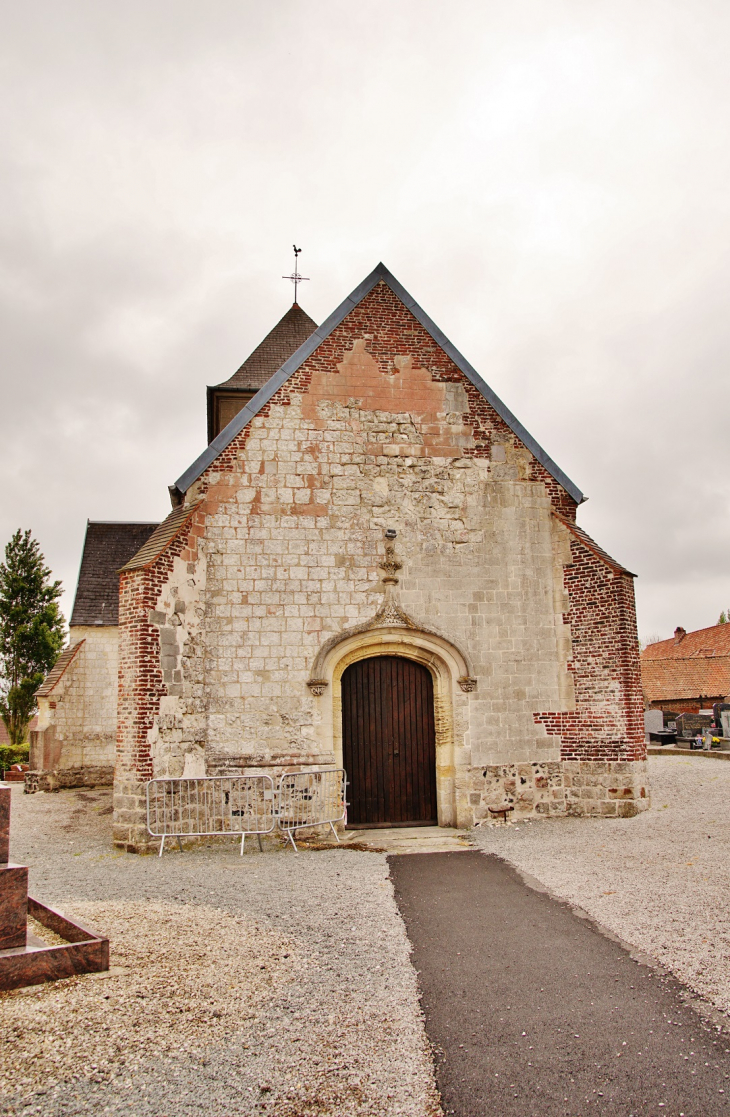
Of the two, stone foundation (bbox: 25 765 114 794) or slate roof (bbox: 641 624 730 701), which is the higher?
slate roof (bbox: 641 624 730 701)

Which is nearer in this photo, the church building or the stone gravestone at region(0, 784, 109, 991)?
the stone gravestone at region(0, 784, 109, 991)

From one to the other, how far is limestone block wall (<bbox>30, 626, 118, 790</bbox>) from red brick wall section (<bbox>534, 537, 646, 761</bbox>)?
1294cm

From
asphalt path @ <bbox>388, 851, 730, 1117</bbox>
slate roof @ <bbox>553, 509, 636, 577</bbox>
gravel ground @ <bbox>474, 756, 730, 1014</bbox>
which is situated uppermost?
slate roof @ <bbox>553, 509, 636, 577</bbox>

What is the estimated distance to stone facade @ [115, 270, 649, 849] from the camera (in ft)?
33.4

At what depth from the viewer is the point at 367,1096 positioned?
3127 millimetres

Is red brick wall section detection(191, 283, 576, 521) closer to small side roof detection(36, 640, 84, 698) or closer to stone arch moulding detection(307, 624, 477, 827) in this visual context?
stone arch moulding detection(307, 624, 477, 827)

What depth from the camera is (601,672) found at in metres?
11.0

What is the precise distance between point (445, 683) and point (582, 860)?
344cm

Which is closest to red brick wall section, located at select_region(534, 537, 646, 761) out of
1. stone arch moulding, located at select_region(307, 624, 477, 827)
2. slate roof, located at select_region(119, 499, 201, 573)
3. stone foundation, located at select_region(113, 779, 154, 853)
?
stone arch moulding, located at select_region(307, 624, 477, 827)

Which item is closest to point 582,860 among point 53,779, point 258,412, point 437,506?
point 437,506

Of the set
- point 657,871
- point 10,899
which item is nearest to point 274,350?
point 657,871

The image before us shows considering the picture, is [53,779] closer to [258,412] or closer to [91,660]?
[91,660]

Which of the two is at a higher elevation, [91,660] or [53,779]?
[91,660]

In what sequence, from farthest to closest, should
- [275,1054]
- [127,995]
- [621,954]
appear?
[621,954] → [127,995] → [275,1054]
